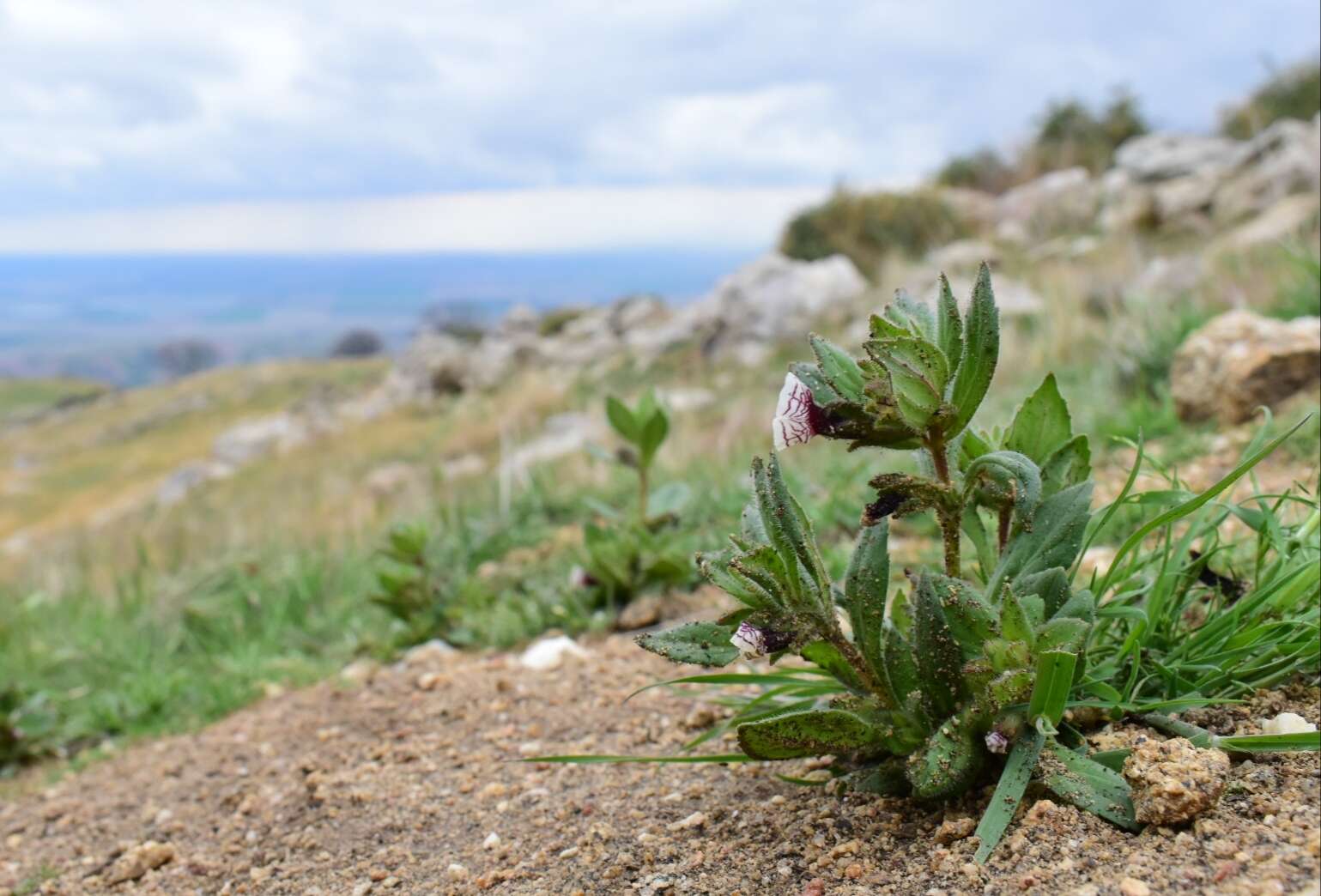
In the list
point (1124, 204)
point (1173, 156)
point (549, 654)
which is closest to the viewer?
point (549, 654)

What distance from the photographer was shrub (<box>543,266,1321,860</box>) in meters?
1.58

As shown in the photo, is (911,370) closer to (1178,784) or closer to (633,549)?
(1178,784)

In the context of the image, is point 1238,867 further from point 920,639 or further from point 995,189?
point 995,189

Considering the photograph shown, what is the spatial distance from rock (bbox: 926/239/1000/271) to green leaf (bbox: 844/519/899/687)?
12.5m

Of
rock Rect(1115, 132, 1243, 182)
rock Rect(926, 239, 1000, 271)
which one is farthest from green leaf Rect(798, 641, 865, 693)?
rock Rect(1115, 132, 1243, 182)

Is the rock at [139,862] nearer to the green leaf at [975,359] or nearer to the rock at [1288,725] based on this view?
the green leaf at [975,359]

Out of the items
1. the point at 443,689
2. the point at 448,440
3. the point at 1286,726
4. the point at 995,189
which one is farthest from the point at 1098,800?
the point at 995,189

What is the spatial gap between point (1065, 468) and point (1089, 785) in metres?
0.54

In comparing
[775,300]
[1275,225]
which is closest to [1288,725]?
[1275,225]

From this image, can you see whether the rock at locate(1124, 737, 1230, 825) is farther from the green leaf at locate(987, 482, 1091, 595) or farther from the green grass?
the green grass

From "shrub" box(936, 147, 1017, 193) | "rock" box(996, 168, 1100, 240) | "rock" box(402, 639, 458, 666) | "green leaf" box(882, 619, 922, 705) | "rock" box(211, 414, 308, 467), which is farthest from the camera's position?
"rock" box(211, 414, 308, 467)

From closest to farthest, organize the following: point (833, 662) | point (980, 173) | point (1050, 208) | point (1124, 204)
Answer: point (833, 662) < point (1124, 204) < point (1050, 208) < point (980, 173)

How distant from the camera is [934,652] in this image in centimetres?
169

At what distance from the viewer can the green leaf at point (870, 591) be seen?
175cm
